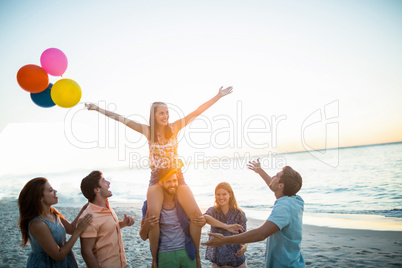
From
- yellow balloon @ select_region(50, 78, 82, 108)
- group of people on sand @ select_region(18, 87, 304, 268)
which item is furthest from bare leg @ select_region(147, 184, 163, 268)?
yellow balloon @ select_region(50, 78, 82, 108)

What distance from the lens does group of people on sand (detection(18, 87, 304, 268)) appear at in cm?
269

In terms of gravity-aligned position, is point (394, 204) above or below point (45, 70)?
below

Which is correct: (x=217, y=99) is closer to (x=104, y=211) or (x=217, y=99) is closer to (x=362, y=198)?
(x=104, y=211)

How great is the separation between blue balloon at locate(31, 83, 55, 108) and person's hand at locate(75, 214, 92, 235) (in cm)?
213

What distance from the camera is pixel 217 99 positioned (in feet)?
12.2

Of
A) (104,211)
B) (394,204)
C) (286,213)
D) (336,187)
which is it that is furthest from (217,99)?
(336,187)

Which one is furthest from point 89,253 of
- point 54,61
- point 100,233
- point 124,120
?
point 54,61

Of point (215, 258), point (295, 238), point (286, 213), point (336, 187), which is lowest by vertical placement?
point (336, 187)

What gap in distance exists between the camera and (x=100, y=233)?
9.80ft

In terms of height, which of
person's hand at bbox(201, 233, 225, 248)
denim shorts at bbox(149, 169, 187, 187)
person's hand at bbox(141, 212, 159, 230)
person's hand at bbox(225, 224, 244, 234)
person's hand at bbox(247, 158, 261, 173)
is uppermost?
person's hand at bbox(247, 158, 261, 173)

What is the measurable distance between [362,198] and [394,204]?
102 inches

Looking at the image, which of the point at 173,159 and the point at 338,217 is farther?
the point at 338,217

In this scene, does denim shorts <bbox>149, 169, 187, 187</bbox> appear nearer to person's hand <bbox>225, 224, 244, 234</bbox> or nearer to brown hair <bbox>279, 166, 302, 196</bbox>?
person's hand <bbox>225, 224, 244, 234</bbox>

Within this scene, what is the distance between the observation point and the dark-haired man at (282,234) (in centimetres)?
259
